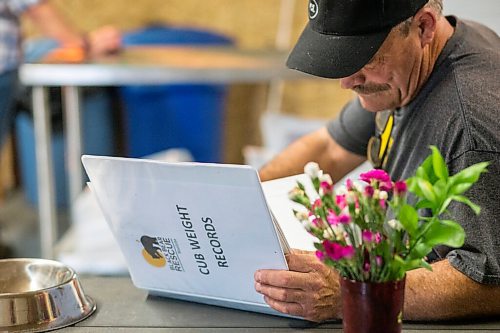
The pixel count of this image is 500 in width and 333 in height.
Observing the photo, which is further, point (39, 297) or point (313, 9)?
point (313, 9)

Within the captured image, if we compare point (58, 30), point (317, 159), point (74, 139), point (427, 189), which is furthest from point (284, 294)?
point (58, 30)

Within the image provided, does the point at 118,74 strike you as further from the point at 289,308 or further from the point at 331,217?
the point at 331,217

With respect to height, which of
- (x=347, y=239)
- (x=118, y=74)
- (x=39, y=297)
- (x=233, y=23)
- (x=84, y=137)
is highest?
(x=347, y=239)

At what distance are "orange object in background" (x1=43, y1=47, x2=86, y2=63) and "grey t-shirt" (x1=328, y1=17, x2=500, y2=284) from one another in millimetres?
2204

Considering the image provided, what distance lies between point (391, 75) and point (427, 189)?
0.57 m

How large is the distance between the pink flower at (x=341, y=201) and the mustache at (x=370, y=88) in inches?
21.0

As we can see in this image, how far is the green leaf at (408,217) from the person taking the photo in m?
1.15

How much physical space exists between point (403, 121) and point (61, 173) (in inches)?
129

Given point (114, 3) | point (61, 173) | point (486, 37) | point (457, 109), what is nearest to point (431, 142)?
point (457, 109)

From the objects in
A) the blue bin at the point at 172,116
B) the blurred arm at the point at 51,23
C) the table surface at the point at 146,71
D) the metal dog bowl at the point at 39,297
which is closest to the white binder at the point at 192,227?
the metal dog bowl at the point at 39,297

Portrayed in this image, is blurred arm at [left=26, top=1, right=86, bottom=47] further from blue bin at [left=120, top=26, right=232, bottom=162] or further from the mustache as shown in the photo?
the mustache

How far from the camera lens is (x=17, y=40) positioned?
3.75 meters

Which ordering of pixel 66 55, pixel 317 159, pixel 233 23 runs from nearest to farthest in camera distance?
1. pixel 317 159
2. pixel 66 55
3. pixel 233 23

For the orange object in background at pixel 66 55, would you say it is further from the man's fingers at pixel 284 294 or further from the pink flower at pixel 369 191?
the pink flower at pixel 369 191
